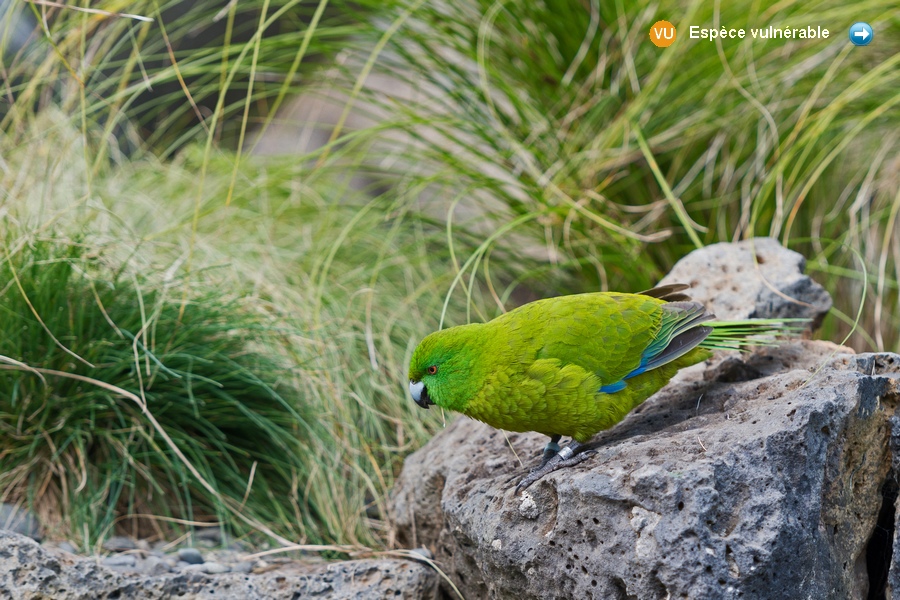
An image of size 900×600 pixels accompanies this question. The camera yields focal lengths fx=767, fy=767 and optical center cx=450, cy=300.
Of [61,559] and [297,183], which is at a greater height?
[297,183]

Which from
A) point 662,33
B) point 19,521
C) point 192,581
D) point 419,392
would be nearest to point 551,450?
point 419,392

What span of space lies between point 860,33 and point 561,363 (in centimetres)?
221

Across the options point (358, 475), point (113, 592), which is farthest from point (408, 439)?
point (113, 592)

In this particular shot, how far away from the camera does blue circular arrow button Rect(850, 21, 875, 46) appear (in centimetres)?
308

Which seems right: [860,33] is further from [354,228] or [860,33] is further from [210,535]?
[210,535]

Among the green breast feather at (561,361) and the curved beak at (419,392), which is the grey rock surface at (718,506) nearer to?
the green breast feather at (561,361)

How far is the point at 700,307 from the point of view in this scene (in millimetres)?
2068

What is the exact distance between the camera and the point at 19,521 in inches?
96.6

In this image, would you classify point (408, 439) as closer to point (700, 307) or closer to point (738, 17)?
point (700, 307)

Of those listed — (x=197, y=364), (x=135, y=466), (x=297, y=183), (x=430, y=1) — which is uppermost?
A: (x=430, y=1)

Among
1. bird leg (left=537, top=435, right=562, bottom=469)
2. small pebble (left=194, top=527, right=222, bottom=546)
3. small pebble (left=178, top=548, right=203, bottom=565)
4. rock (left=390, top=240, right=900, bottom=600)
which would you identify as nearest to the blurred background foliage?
small pebble (left=194, top=527, right=222, bottom=546)

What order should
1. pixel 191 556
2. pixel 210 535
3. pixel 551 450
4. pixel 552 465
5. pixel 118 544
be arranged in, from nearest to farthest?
pixel 552 465, pixel 551 450, pixel 191 556, pixel 118 544, pixel 210 535

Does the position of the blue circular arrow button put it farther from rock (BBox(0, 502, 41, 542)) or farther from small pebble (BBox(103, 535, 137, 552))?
rock (BBox(0, 502, 41, 542))

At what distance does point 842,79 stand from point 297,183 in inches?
101
